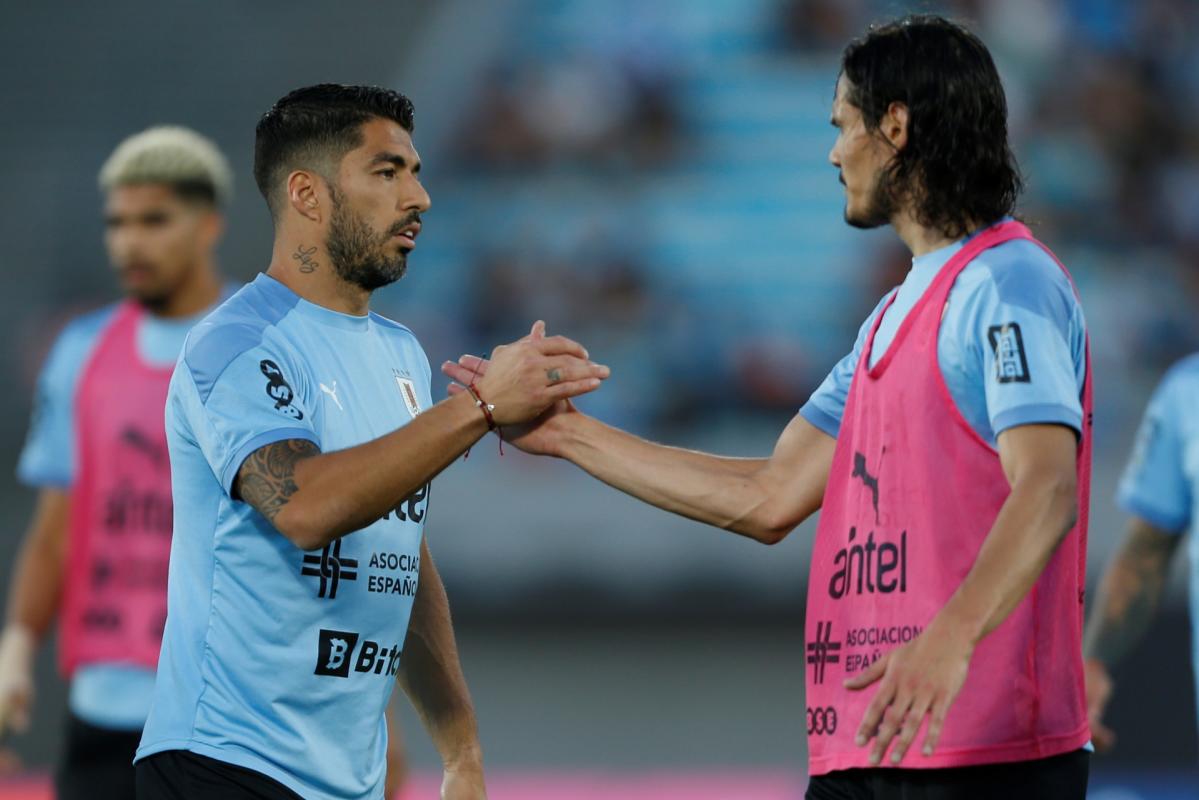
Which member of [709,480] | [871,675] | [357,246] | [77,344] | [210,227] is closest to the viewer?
[871,675]

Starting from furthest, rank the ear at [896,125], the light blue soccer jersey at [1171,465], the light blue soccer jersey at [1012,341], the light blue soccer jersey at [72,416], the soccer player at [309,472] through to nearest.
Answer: the light blue soccer jersey at [72,416] → the light blue soccer jersey at [1171,465] → the ear at [896,125] → the soccer player at [309,472] → the light blue soccer jersey at [1012,341]

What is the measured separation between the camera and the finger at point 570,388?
3.79m

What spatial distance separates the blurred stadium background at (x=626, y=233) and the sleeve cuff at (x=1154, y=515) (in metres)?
4.64

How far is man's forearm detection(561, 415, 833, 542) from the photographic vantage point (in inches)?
164

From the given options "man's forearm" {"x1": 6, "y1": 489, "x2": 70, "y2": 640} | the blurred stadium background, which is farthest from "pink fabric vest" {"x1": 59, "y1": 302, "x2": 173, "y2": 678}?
the blurred stadium background

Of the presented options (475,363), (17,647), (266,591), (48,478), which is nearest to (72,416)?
(48,478)

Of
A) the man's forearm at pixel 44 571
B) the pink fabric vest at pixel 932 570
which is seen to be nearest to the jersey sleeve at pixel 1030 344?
the pink fabric vest at pixel 932 570

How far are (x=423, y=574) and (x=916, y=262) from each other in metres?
1.35

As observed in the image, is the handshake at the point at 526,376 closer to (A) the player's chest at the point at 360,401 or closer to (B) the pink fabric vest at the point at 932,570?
(A) the player's chest at the point at 360,401

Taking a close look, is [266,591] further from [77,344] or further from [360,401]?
[77,344]

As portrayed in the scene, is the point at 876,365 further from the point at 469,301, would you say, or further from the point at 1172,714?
the point at 469,301

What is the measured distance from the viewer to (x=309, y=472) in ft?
11.1

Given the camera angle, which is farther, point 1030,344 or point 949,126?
point 949,126

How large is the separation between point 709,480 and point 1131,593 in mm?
1564
